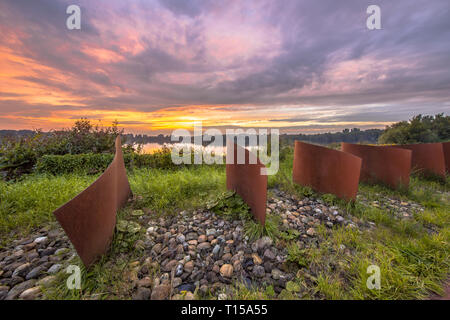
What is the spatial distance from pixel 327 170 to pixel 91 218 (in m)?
3.68

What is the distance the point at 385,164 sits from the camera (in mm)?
4312

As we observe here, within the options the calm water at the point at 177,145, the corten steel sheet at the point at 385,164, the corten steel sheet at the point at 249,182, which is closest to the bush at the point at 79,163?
the calm water at the point at 177,145

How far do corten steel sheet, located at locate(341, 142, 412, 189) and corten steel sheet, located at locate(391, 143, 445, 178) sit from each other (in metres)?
1.50

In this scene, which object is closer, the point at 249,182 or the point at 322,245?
the point at 322,245

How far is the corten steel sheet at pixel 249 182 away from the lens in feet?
7.89

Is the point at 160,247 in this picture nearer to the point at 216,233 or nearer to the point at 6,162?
the point at 216,233

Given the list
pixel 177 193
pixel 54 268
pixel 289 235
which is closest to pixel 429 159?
pixel 289 235

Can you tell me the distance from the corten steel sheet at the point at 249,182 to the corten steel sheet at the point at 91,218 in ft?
5.82

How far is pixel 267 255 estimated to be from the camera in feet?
6.81

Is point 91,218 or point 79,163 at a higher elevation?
point 79,163

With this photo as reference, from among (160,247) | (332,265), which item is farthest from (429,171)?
(160,247)

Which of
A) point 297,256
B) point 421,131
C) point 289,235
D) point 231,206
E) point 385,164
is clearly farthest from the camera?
point 421,131

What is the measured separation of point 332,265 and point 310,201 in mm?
1582

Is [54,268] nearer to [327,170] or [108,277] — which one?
[108,277]
